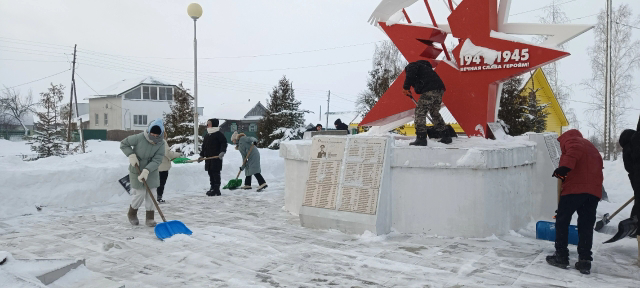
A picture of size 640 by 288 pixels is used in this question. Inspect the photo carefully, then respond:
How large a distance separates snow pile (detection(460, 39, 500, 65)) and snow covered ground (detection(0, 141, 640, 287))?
2.72 meters

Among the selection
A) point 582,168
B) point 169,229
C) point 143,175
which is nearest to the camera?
point 582,168

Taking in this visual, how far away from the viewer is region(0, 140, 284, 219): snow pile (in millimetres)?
8500

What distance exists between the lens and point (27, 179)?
8852 mm

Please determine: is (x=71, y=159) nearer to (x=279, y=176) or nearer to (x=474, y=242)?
(x=279, y=176)

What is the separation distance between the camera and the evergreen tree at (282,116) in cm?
2644

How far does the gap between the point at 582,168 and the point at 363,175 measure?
9.25 ft

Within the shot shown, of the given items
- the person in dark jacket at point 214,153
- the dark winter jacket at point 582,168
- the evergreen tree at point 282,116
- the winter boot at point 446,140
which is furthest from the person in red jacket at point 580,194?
the evergreen tree at point 282,116

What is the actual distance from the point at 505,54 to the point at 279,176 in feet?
30.1

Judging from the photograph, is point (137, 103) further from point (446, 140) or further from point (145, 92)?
point (446, 140)

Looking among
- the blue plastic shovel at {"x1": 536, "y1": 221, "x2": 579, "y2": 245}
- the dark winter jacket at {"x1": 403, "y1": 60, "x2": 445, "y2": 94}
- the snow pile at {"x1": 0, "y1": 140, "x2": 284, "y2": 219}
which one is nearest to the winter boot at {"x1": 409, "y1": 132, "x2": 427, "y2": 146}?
the dark winter jacket at {"x1": 403, "y1": 60, "x2": 445, "y2": 94}

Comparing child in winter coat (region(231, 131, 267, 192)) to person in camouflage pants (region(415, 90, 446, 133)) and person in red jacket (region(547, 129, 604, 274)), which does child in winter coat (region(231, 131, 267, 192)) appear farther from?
person in red jacket (region(547, 129, 604, 274))

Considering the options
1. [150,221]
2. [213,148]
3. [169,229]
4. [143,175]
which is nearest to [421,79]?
[169,229]

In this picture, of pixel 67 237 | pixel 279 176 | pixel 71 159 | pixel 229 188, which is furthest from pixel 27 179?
pixel 279 176

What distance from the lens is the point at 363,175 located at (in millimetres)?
6785
